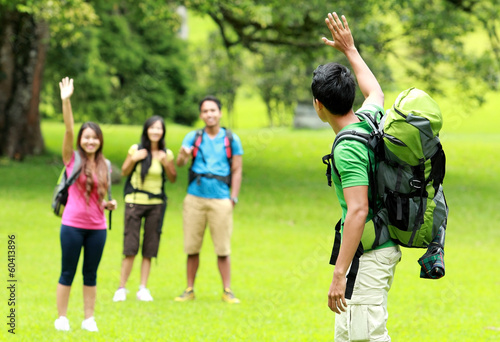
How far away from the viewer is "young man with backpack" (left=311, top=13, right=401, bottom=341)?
374 cm

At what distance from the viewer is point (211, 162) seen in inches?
319

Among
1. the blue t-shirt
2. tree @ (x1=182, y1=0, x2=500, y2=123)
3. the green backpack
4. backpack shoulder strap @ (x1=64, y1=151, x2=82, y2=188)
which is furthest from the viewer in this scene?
tree @ (x1=182, y1=0, x2=500, y2=123)

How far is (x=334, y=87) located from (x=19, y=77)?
17.7 m

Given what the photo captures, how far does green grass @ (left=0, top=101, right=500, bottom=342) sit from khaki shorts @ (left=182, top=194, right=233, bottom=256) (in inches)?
28.0

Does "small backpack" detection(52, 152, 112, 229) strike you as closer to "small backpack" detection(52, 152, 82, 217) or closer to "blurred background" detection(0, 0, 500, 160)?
"small backpack" detection(52, 152, 82, 217)

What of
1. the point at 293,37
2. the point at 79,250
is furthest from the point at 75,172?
the point at 293,37

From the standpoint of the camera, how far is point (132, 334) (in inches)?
259

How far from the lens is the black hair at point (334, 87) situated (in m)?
3.87

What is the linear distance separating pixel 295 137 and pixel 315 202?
11836 millimetres

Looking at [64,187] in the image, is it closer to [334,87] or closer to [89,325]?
[89,325]

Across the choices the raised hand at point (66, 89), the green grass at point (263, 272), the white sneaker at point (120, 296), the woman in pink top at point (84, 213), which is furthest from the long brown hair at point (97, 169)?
the white sneaker at point (120, 296)

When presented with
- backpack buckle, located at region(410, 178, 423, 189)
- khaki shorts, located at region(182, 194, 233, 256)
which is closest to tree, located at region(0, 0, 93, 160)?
khaki shorts, located at region(182, 194, 233, 256)

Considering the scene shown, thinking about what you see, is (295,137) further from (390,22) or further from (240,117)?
(240,117)

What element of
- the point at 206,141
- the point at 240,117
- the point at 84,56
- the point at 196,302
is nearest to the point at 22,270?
the point at 196,302
